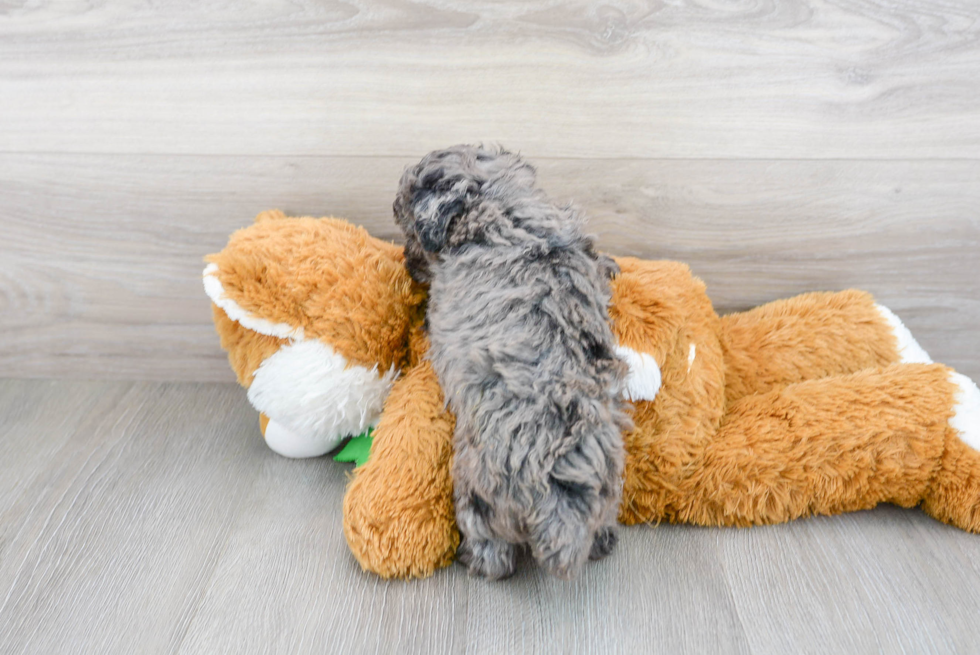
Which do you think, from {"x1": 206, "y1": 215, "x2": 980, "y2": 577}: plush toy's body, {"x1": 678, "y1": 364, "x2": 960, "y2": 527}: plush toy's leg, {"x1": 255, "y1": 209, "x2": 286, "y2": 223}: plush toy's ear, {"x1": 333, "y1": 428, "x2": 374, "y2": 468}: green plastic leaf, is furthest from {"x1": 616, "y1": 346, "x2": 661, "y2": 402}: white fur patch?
{"x1": 255, "y1": 209, "x2": 286, "y2": 223}: plush toy's ear

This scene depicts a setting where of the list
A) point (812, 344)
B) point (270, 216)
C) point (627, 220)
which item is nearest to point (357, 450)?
point (270, 216)

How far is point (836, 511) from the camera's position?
731 mm

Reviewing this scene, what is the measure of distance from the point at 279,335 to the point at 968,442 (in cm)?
75

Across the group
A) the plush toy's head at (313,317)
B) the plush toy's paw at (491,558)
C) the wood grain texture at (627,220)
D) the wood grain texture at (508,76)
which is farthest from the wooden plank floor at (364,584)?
the wood grain texture at (508,76)

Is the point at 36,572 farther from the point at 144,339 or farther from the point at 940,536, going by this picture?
the point at 940,536

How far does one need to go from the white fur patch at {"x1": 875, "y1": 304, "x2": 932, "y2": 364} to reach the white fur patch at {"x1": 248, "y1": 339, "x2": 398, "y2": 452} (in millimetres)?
614

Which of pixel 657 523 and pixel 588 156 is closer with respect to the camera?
pixel 657 523

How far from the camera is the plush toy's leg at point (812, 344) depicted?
2.59 ft

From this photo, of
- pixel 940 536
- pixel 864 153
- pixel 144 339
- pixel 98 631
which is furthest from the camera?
pixel 144 339

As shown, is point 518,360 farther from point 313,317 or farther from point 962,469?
point 962,469

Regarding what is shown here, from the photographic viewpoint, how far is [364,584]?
25.8 inches

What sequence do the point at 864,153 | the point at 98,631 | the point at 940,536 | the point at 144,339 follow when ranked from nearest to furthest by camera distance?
the point at 98,631 < the point at 940,536 < the point at 864,153 < the point at 144,339

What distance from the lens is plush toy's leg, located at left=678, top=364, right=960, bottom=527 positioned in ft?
2.29

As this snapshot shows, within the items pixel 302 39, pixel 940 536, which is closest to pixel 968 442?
pixel 940 536
